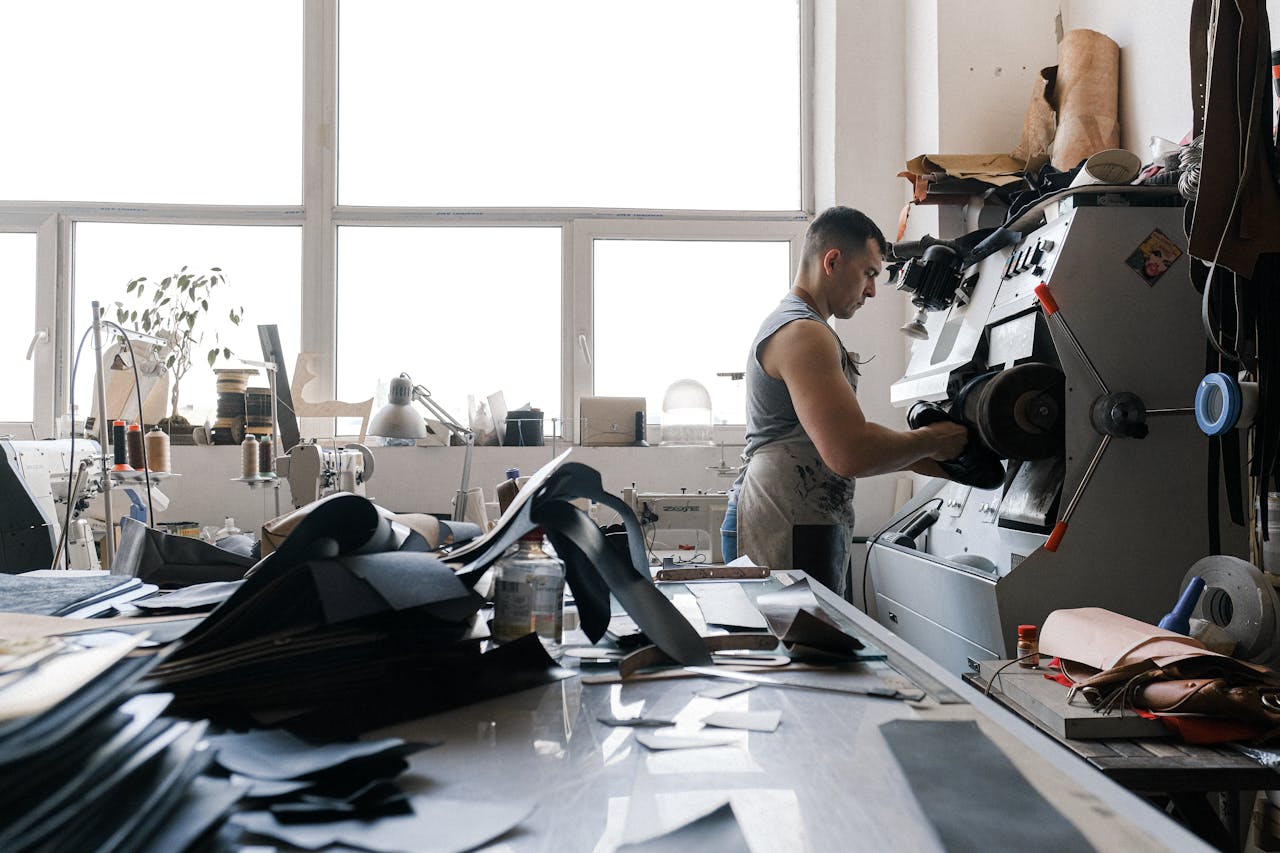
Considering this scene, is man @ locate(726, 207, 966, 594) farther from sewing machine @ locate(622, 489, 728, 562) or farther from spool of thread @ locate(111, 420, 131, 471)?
spool of thread @ locate(111, 420, 131, 471)

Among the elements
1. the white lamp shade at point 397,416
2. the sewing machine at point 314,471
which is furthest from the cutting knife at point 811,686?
the white lamp shade at point 397,416

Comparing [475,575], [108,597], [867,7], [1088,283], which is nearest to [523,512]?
[475,575]

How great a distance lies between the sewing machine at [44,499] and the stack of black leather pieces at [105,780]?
83.8 inches

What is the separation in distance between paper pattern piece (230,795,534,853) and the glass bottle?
0.34m

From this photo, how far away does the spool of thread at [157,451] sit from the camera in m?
2.69

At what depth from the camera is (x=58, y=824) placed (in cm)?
34

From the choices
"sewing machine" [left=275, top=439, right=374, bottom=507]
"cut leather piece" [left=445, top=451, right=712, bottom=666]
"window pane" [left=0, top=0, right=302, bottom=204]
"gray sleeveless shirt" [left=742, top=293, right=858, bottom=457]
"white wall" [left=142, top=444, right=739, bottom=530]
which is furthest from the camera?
"window pane" [left=0, top=0, right=302, bottom=204]

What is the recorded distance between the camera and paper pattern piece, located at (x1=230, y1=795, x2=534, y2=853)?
38 cm

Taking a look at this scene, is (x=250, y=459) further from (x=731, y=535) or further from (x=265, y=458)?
(x=731, y=535)

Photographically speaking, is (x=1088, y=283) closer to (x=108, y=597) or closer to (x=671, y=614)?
(x=671, y=614)

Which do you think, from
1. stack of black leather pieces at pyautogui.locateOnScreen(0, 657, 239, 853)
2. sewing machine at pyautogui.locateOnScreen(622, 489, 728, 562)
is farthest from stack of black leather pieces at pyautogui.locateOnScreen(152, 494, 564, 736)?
sewing machine at pyautogui.locateOnScreen(622, 489, 728, 562)

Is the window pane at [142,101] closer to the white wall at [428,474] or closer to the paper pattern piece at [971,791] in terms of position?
the white wall at [428,474]

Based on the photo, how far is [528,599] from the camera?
778 mm

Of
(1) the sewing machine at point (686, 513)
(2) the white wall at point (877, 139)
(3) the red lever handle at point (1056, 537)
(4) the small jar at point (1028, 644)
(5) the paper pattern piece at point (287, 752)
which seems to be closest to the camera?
(5) the paper pattern piece at point (287, 752)
